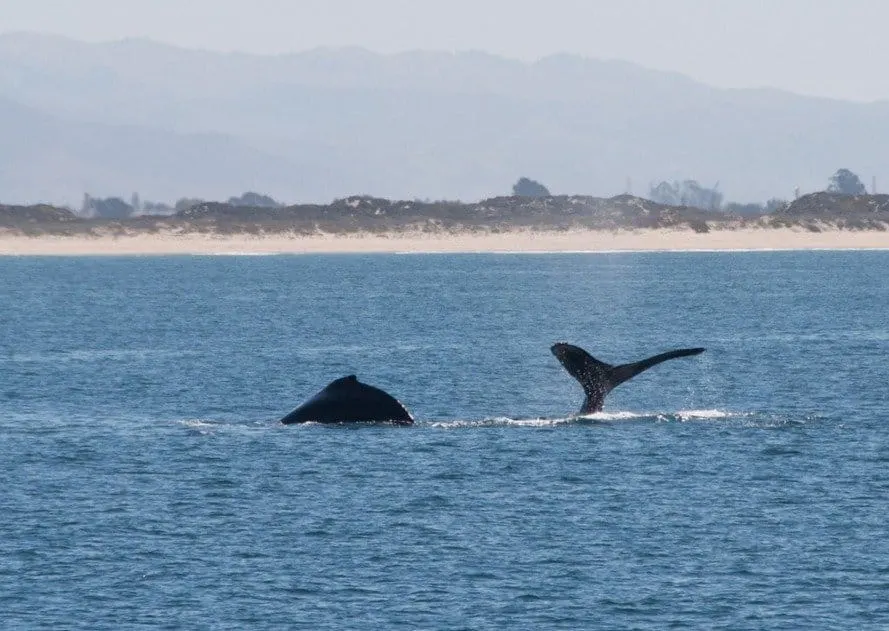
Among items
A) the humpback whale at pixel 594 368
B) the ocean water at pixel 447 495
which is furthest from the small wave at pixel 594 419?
the humpback whale at pixel 594 368

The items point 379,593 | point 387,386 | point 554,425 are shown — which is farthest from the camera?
point 387,386

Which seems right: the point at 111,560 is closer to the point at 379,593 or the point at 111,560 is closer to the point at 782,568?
the point at 379,593

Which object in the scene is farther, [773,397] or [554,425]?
[773,397]

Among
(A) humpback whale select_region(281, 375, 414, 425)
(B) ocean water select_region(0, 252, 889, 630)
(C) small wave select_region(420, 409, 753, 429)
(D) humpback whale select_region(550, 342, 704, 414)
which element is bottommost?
(B) ocean water select_region(0, 252, 889, 630)

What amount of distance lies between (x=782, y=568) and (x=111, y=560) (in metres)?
11.9

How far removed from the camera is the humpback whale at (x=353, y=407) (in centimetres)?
4409

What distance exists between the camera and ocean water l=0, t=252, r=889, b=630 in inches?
1096

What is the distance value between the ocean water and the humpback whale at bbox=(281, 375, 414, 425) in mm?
627

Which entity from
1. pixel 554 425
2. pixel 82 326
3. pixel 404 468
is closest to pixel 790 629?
pixel 404 468

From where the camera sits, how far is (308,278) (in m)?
174

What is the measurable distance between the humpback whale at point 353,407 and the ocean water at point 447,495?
2.06 ft

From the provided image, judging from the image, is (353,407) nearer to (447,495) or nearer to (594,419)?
(594,419)

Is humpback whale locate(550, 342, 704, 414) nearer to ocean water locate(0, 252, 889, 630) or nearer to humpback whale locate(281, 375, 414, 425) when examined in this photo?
ocean water locate(0, 252, 889, 630)

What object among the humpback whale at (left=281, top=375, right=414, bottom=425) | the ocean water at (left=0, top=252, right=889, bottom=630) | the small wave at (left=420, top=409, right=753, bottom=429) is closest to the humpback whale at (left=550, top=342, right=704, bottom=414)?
the ocean water at (left=0, top=252, right=889, bottom=630)
